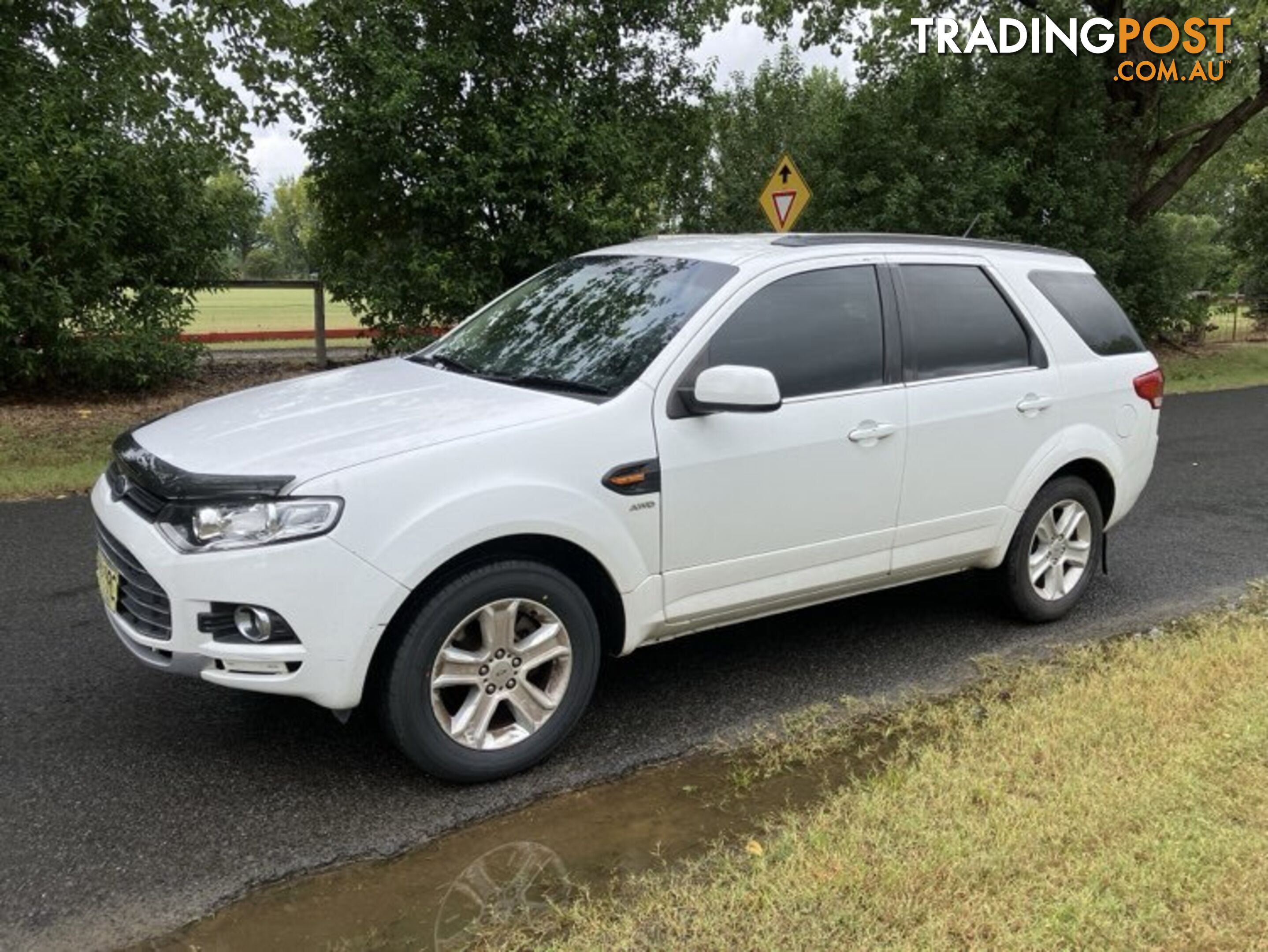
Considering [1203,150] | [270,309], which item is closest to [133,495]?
[270,309]

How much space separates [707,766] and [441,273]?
9.28 metres

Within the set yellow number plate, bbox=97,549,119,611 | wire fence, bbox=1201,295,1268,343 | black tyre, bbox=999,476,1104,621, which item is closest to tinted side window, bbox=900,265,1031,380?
black tyre, bbox=999,476,1104,621

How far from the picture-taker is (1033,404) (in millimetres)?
4734

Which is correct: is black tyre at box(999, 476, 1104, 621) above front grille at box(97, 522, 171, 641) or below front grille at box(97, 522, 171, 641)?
→ below

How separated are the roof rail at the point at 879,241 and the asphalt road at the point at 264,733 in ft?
5.58

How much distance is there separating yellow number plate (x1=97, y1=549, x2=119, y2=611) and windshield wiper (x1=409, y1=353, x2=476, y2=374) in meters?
1.47

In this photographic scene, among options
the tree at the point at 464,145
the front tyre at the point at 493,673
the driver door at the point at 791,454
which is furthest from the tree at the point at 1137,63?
the front tyre at the point at 493,673

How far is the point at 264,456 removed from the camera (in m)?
3.23

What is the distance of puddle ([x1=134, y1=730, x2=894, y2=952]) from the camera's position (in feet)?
9.02

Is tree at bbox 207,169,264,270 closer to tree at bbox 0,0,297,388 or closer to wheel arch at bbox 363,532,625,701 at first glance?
tree at bbox 0,0,297,388

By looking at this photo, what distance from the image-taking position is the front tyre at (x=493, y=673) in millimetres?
3270

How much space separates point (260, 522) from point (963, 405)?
9.64 feet

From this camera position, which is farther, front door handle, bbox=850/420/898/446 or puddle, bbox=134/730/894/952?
front door handle, bbox=850/420/898/446

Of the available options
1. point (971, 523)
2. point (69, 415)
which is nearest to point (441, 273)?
point (69, 415)
